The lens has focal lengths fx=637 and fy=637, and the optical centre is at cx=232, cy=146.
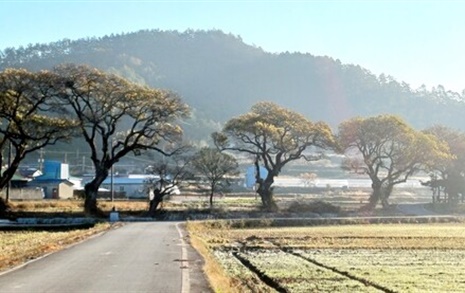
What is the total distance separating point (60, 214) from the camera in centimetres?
5053

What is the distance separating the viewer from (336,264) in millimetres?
21625

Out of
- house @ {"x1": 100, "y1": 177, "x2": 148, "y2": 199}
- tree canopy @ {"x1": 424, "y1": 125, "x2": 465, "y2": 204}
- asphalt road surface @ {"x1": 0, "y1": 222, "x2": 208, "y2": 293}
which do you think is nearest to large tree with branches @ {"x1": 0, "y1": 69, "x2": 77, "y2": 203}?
asphalt road surface @ {"x1": 0, "y1": 222, "x2": 208, "y2": 293}

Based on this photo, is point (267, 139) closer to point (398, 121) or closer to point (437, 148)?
point (398, 121)

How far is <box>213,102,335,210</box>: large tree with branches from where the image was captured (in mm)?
64062

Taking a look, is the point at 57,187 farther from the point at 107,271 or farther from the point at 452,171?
the point at 107,271

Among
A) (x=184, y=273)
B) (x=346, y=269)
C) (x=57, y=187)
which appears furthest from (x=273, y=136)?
(x=184, y=273)

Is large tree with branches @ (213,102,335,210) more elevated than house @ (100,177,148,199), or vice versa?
large tree with branches @ (213,102,335,210)

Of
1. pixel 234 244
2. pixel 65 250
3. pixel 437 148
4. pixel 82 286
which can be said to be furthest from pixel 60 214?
pixel 437 148

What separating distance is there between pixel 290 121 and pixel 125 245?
136ft

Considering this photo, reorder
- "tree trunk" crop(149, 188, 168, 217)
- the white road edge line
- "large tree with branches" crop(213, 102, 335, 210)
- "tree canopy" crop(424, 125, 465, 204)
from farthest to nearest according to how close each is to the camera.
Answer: "tree canopy" crop(424, 125, 465, 204) → "large tree with branches" crop(213, 102, 335, 210) → "tree trunk" crop(149, 188, 168, 217) → the white road edge line

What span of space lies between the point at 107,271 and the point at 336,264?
8432 millimetres

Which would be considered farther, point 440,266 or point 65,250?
point 65,250

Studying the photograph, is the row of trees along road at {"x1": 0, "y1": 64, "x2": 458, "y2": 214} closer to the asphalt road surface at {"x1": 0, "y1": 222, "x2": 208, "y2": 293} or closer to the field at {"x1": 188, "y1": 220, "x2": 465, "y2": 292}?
the field at {"x1": 188, "y1": 220, "x2": 465, "y2": 292}

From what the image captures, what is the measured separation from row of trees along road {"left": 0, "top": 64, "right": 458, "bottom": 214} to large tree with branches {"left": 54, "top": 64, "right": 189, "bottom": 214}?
3.3 inches
